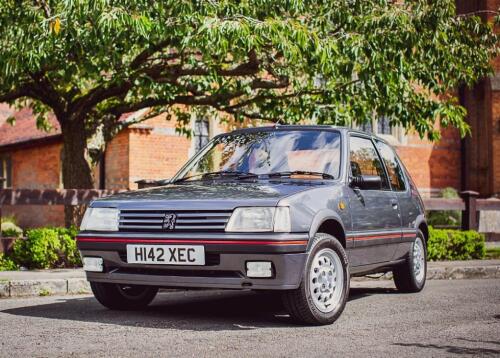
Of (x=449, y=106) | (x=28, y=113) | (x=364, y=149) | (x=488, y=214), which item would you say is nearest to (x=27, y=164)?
(x=28, y=113)

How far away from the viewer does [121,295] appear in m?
6.97

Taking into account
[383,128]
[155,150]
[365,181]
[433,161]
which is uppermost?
[383,128]

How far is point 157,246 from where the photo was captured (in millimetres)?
6000

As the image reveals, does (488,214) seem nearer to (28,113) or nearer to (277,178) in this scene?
(277,178)

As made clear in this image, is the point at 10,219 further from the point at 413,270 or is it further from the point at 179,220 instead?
the point at 179,220

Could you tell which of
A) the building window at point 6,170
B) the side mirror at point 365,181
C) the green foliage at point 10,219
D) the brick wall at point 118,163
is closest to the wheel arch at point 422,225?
the side mirror at point 365,181

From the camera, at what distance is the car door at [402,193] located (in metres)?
8.11

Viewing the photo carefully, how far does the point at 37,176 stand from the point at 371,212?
844 inches

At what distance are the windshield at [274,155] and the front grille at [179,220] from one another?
1025mm

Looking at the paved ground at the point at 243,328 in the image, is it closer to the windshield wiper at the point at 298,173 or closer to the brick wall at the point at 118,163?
the windshield wiper at the point at 298,173

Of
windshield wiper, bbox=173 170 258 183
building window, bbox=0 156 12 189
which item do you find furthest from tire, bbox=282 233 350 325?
building window, bbox=0 156 12 189

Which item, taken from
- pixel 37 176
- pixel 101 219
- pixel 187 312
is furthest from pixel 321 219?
pixel 37 176

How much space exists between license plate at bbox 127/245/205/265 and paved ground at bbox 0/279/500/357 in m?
0.52

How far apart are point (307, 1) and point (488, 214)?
1181 cm
